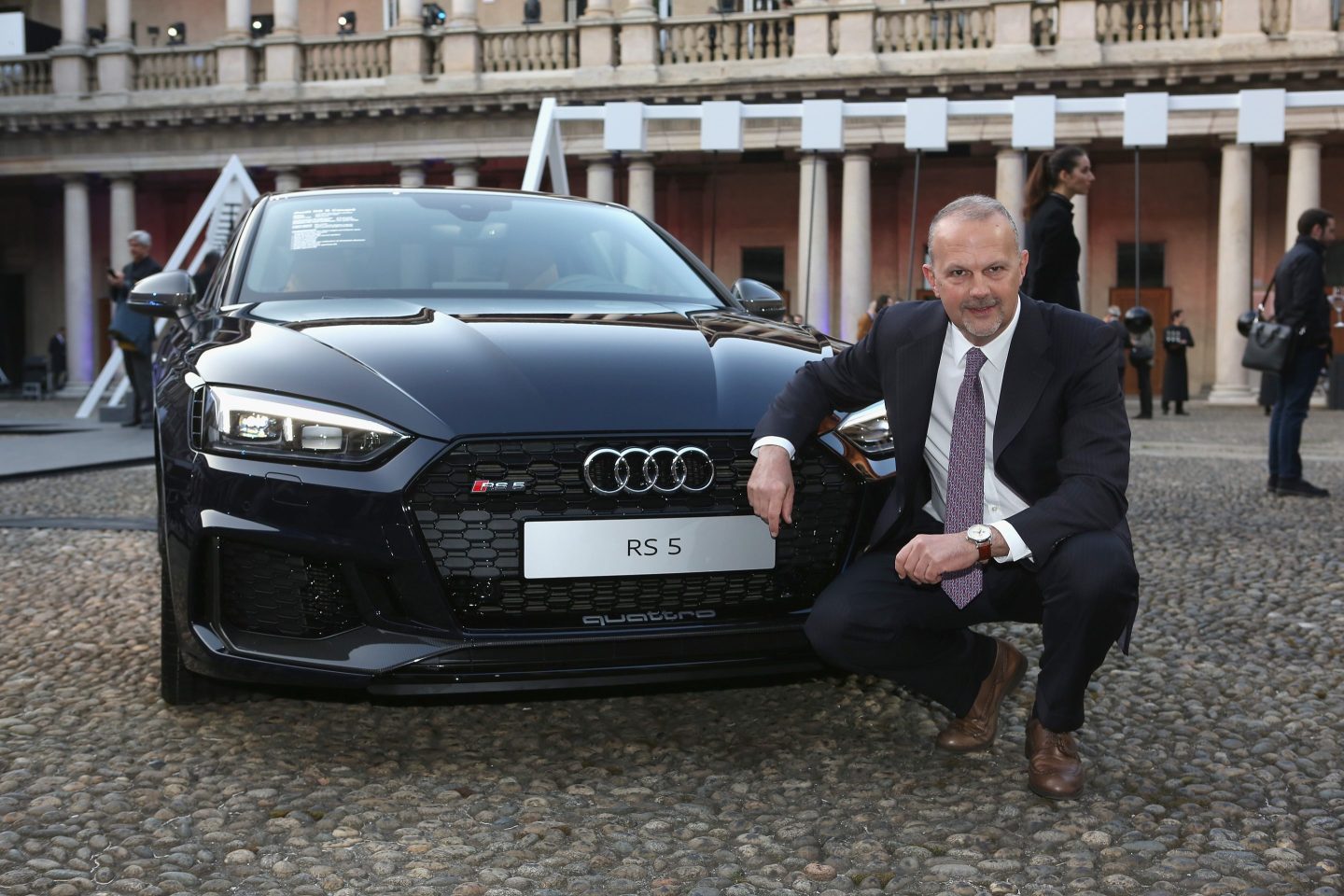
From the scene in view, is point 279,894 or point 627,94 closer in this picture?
point 279,894

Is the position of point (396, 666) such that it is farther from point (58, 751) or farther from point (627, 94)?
point (627, 94)

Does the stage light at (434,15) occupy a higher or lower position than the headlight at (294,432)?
higher

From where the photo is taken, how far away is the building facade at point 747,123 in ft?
89.7

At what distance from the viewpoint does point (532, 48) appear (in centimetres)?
3102

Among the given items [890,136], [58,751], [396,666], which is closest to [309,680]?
[396,666]

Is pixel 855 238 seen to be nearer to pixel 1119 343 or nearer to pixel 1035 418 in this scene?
pixel 1119 343

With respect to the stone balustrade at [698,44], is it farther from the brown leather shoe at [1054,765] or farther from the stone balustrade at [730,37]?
the brown leather shoe at [1054,765]

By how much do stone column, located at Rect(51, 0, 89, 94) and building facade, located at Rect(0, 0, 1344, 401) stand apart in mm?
50

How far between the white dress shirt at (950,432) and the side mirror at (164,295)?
2384 mm

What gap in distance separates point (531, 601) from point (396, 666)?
11.3 inches

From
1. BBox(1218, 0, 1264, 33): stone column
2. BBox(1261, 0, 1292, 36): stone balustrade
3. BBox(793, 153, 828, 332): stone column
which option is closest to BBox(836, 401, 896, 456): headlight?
BBox(793, 153, 828, 332): stone column

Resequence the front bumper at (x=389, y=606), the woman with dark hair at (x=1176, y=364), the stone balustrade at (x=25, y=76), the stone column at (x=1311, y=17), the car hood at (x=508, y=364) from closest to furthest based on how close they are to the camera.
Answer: the front bumper at (x=389, y=606)
the car hood at (x=508, y=364)
the woman with dark hair at (x=1176, y=364)
the stone column at (x=1311, y=17)
the stone balustrade at (x=25, y=76)

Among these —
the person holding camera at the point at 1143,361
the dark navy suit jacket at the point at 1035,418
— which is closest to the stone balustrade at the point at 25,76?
the person holding camera at the point at 1143,361

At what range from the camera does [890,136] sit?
2825 cm
